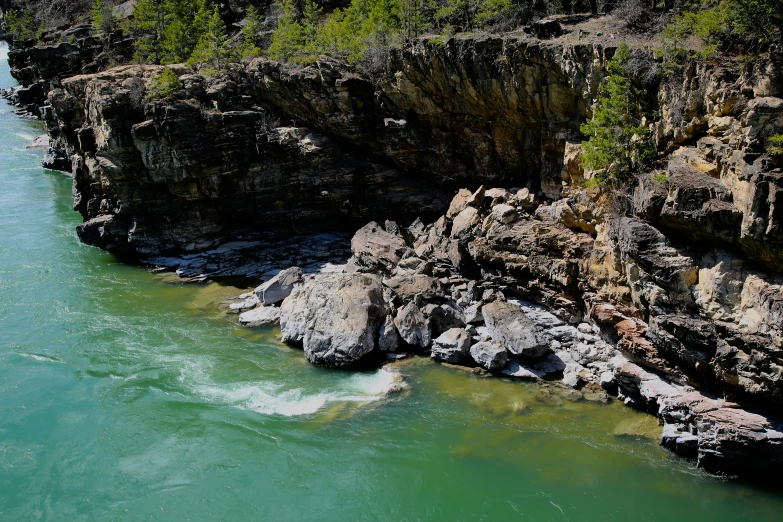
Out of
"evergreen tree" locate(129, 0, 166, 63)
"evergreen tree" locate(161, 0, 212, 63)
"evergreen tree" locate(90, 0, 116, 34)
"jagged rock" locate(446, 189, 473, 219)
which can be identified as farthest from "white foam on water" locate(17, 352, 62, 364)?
"evergreen tree" locate(90, 0, 116, 34)

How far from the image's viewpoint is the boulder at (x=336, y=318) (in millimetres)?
18672

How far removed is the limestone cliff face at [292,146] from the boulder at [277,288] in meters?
6.20

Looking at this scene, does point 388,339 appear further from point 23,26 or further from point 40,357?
point 23,26

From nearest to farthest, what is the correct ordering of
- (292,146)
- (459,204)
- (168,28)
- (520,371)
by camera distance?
(520,371)
(459,204)
(292,146)
(168,28)

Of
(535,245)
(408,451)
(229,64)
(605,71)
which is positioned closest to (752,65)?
(605,71)

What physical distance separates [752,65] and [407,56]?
45.9ft

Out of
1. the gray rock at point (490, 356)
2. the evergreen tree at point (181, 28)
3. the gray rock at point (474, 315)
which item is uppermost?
the evergreen tree at point (181, 28)

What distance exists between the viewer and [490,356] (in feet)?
58.6

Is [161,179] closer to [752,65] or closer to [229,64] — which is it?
[229,64]

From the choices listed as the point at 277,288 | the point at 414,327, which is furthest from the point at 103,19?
the point at 414,327

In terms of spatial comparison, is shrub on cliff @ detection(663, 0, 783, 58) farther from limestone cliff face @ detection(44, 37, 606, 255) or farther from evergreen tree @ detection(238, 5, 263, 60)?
evergreen tree @ detection(238, 5, 263, 60)

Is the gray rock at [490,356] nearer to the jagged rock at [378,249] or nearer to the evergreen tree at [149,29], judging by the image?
the jagged rock at [378,249]

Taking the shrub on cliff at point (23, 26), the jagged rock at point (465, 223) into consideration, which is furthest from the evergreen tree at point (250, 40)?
the shrub on cliff at point (23, 26)

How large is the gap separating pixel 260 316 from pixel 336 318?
4.12 m
